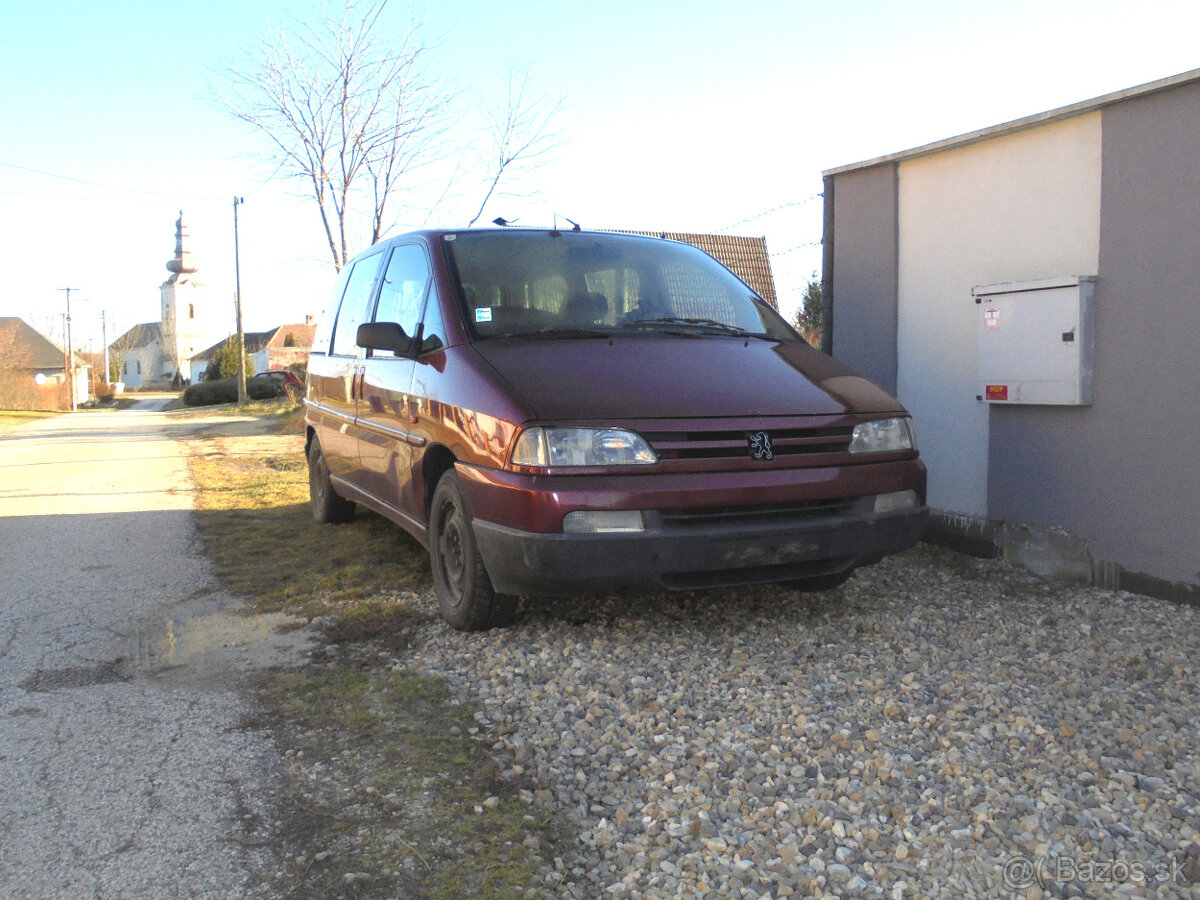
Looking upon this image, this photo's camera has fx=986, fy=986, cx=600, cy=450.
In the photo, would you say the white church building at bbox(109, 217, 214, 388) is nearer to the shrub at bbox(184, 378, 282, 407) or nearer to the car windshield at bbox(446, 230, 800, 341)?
the shrub at bbox(184, 378, 282, 407)

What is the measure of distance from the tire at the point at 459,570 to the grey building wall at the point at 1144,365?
9.88 ft

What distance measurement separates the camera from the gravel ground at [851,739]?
8.07ft

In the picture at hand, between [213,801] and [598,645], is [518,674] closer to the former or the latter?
[598,645]

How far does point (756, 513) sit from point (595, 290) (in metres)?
1.57

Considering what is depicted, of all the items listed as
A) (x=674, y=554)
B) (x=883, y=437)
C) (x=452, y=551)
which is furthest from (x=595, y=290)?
(x=674, y=554)

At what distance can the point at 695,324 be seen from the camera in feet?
16.1

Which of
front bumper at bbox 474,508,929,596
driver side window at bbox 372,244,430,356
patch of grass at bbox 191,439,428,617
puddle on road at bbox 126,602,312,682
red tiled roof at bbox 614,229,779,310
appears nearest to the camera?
front bumper at bbox 474,508,929,596

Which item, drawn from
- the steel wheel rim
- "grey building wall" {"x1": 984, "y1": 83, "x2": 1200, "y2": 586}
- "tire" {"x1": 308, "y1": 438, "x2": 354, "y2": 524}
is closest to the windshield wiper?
the steel wheel rim

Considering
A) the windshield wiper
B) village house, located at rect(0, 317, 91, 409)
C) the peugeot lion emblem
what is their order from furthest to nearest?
village house, located at rect(0, 317, 91, 409), the windshield wiper, the peugeot lion emblem

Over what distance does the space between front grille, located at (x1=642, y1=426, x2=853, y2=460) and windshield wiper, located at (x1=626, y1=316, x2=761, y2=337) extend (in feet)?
3.18

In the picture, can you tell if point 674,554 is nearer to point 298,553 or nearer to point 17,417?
point 298,553

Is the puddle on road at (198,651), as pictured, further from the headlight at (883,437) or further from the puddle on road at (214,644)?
the headlight at (883,437)

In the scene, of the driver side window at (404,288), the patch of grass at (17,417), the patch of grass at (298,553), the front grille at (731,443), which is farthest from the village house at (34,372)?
the front grille at (731,443)

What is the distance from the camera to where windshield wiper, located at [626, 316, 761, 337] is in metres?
4.81
